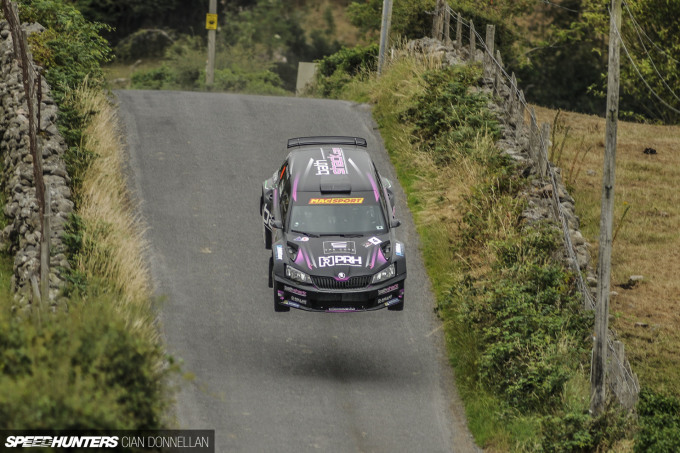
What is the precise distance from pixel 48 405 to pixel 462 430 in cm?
656

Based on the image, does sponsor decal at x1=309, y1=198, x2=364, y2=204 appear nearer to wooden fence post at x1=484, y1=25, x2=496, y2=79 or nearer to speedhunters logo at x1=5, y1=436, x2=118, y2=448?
speedhunters logo at x1=5, y1=436, x2=118, y2=448

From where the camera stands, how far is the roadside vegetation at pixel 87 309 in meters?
9.35

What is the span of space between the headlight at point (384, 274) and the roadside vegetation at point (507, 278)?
1.40m

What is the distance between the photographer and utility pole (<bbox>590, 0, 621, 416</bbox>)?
12727 mm

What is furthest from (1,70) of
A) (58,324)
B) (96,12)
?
(96,12)

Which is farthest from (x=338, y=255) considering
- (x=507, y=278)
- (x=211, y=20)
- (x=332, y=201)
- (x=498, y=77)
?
(x=211, y=20)

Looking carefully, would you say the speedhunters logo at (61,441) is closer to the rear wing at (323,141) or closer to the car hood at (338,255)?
the car hood at (338,255)

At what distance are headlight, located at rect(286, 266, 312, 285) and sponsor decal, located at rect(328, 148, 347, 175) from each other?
2110mm

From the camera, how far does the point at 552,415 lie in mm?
13648

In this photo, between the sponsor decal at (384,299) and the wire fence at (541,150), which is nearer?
the wire fence at (541,150)

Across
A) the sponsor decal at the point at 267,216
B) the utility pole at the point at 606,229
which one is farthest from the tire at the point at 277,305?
the utility pole at the point at 606,229

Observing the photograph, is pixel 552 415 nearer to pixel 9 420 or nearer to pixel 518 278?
pixel 518 278

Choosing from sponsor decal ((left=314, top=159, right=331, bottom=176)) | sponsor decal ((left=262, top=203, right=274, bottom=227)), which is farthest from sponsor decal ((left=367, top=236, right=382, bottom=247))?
sponsor decal ((left=262, top=203, right=274, bottom=227))

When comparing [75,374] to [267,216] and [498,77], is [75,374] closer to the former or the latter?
[267,216]
